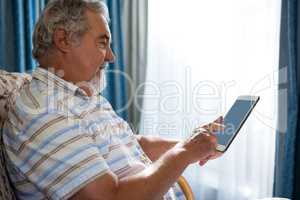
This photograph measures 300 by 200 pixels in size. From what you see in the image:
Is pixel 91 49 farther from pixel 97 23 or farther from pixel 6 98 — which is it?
pixel 6 98

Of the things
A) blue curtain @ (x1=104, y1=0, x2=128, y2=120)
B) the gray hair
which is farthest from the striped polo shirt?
blue curtain @ (x1=104, y1=0, x2=128, y2=120)

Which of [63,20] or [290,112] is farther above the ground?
[63,20]

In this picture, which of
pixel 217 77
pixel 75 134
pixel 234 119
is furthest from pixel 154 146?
pixel 217 77

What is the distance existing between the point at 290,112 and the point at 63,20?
99 centimetres

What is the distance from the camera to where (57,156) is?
852 mm

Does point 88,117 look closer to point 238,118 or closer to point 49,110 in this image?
point 49,110

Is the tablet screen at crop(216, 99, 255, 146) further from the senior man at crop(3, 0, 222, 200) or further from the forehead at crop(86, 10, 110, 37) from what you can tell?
the forehead at crop(86, 10, 110, 37)

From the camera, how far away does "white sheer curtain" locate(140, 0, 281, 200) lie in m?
1.63

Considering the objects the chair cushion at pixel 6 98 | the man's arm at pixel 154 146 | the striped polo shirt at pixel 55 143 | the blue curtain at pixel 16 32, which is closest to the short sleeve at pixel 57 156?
the striped polo shirt at pixel 55 143

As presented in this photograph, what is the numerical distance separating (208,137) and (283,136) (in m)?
0.70

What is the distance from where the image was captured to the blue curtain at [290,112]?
4.71ft

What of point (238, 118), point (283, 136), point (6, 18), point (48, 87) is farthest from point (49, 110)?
point (6, 18)

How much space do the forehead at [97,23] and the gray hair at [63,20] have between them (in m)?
0.01

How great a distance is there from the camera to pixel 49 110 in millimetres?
892
